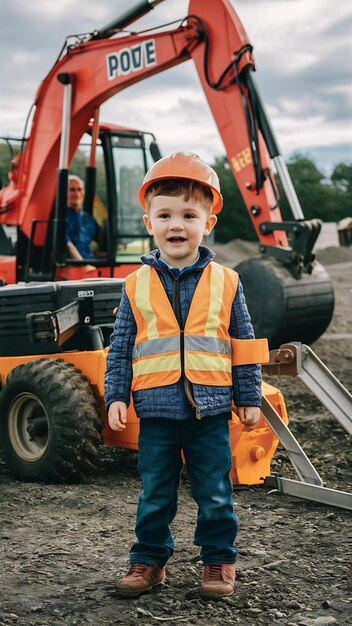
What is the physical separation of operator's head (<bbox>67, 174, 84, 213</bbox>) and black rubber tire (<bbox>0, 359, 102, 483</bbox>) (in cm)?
353

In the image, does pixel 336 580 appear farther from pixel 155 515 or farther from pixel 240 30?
pixel 240 30

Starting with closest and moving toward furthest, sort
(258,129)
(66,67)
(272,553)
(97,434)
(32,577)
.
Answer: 1. (32,577)
2. (272,553)
3. (97,434)
4. (258,129)
5. (66,67)

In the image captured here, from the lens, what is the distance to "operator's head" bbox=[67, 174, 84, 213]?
8.64m

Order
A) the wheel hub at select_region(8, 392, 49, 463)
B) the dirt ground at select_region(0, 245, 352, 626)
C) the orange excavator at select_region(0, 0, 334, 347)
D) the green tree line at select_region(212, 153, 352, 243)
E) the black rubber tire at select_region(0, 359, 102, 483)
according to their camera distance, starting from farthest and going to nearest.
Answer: the green tree line at select_region(212, 153, 352, 243) → the orange excavator at select_region(0, 0, 334, 347) → the wheel hub at select_region(8, 392, 49, 463) → the black rubber tire at select_region(0, 359, 102, 483) → the dirt ground at select_region(0, 245, 352, 626)

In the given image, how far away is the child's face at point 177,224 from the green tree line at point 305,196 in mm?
25642

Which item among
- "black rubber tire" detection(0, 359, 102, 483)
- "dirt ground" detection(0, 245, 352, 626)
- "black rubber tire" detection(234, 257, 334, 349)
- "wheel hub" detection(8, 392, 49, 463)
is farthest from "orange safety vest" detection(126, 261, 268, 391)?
"black rubber tire" detection(234, 257, 334, 349)

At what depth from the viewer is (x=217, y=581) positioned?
132 inches

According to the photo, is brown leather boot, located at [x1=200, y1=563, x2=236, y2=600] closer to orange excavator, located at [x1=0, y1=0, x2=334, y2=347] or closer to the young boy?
the young boy

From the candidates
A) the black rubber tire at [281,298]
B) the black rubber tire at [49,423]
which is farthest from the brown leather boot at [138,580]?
the black rubber tire at [281,298]

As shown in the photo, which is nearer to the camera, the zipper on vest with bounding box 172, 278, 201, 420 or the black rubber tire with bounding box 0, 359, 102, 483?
the zipper on vest with bounding box 172, 278, 201, 420

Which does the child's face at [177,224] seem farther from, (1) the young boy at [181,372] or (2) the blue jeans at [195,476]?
(2) the blue jeans at [195,476]

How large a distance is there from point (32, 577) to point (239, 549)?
0.88 meters

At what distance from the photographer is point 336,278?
1825 cm

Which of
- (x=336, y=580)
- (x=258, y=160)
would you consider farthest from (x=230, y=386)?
(x=258, y=160)
